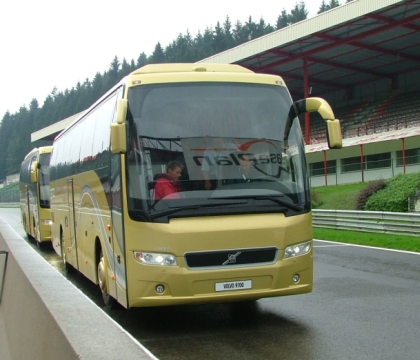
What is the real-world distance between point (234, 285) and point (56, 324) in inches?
148

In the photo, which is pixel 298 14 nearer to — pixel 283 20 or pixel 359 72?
pixel 283 20

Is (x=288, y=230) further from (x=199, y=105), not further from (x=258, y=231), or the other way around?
(x=199, y=105)

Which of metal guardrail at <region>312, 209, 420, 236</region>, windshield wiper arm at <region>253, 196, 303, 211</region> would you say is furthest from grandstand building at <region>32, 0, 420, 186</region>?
windshield wiper arm at <region>253, 196, 303, 211</region>

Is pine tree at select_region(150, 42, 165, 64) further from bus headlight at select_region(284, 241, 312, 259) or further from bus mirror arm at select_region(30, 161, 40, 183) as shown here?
bus headlight at select_region(284, 241, 312, 259)

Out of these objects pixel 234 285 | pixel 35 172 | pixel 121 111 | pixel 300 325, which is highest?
pixel 121 111

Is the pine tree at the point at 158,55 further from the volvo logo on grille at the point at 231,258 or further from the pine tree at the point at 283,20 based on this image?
the volvo logo on grille at the point at 231,258

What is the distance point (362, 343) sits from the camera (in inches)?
290

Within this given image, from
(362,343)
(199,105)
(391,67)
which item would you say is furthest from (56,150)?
(391,67)

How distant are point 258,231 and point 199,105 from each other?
168 cm

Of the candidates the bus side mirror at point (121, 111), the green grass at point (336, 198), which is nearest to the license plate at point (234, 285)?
the bus side mirror at point (121, 111)

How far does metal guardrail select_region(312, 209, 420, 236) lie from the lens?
70.4 feet

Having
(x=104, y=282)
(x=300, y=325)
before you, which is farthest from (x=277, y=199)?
(x=104, y=282)

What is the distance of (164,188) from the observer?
814 cm

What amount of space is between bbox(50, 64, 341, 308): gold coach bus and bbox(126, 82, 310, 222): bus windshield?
0.01 meters
